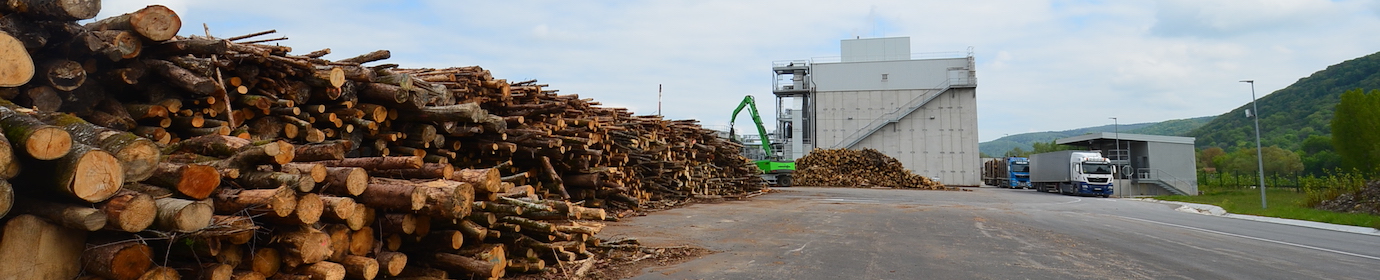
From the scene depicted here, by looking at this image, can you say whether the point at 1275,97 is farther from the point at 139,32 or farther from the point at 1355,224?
the point at 139,32

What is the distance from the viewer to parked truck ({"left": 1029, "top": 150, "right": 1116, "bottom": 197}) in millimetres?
28781

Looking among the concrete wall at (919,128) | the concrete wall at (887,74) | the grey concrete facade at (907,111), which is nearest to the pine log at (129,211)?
the grey concrete facade at (907,111)

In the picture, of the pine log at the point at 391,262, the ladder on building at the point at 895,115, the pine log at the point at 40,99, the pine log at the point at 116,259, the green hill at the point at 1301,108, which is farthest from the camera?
the green hill at the point at 1301,108

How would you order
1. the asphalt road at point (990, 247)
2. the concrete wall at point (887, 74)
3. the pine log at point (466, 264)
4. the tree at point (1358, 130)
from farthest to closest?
the concrete wall at point (887, 74), the tree at point (1358, 130), the asphalt road at point (990, 247), the pine log at point (466, 264)

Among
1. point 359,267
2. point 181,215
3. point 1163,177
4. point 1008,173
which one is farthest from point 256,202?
point 1008,173

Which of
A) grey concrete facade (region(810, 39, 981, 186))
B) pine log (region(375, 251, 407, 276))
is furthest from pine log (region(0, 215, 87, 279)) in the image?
grey concrete facade (region(810, 39, 981, 186))

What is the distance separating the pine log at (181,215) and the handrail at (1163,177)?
3995 cm

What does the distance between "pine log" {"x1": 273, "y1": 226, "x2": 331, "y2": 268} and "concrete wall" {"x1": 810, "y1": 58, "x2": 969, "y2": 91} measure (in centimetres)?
4465

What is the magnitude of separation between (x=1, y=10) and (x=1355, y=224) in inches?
798

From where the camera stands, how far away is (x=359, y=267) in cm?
442

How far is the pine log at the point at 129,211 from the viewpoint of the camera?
3234mm

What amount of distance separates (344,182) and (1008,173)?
41.5 metres

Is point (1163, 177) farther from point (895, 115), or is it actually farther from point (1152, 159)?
point (895, 115)

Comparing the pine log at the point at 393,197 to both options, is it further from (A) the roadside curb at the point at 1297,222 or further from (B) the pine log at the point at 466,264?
(A) the roadside curb at the point at 1297,222
